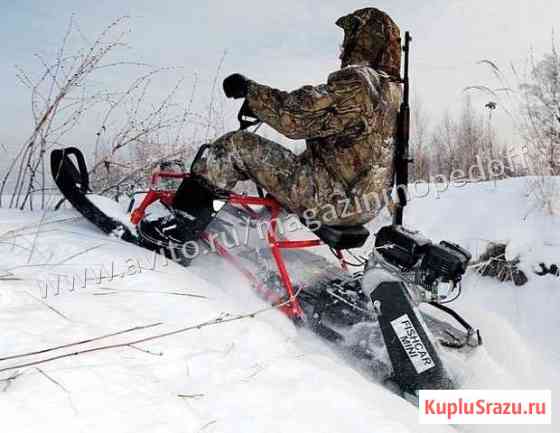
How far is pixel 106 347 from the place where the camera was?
1411mm

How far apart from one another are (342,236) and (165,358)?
57.1 inches

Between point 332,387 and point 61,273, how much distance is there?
1.15 metres

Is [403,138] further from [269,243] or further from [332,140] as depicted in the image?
[269,243]

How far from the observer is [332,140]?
2635 mm

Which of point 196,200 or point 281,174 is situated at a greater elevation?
point 281,174

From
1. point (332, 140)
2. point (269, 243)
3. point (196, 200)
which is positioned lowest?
point (269, 243)

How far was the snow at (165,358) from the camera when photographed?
1162 millimetres

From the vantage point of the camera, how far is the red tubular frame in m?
2.63

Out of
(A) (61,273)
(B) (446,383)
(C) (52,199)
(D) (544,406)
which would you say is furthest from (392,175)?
(C) (52,199)

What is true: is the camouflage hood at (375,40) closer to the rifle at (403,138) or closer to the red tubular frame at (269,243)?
the rifle at (403,138)

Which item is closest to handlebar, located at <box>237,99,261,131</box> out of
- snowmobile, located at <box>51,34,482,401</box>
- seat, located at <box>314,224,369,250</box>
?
snowmobile, located at <box>51,34,482,401</box>

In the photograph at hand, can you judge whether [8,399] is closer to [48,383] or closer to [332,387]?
[48,383]

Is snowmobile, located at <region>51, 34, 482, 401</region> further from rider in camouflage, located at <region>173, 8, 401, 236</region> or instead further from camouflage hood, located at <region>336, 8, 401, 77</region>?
camouflage hood, located at <region>336, 8, 401, 77</region>

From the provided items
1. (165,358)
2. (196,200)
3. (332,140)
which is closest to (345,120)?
(332,140)
